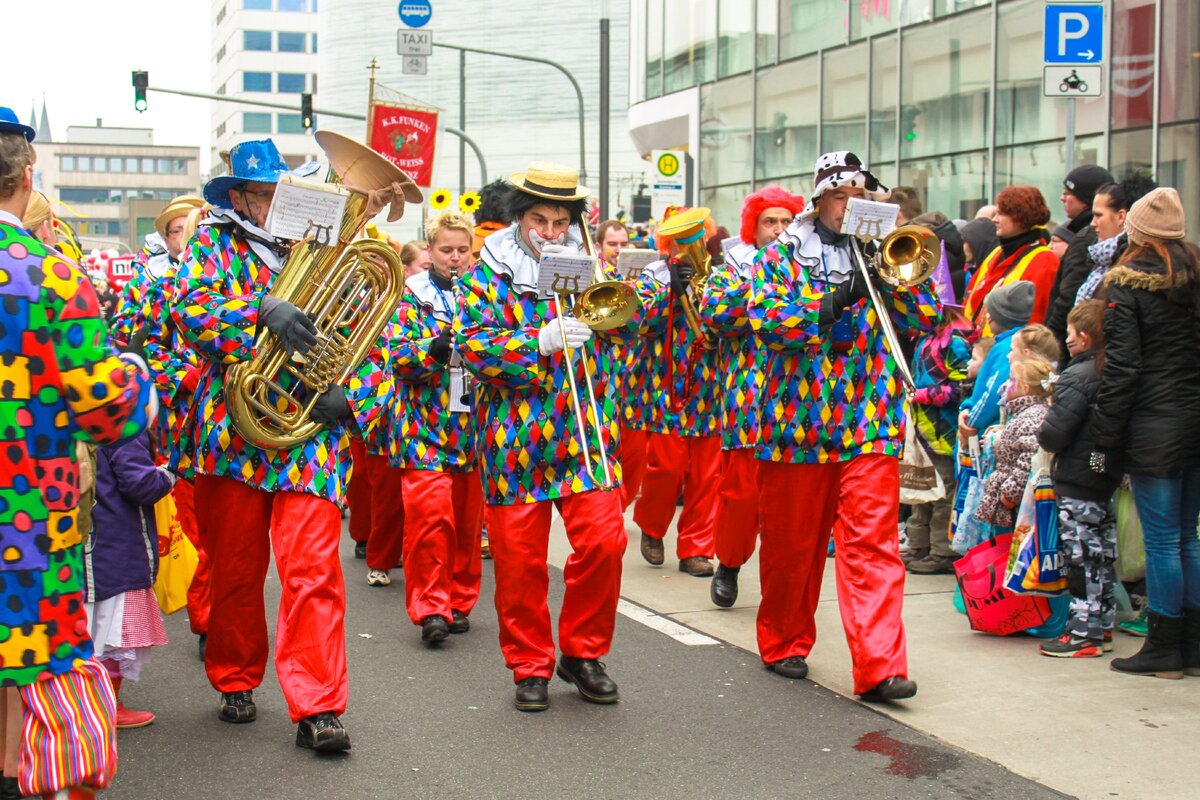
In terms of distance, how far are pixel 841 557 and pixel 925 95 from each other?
13.1 m

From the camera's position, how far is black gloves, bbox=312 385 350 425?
16.6 ft

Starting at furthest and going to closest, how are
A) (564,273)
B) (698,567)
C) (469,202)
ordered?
(469,202) < (698,567) < (564,273)

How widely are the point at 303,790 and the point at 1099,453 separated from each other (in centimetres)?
343

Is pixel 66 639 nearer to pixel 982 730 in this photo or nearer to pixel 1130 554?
pixel 982 730

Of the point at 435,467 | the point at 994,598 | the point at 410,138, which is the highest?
the point at 410,138

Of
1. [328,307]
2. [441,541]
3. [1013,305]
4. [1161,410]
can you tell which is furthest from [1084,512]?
[328,307]

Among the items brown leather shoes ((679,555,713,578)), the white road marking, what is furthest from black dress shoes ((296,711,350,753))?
brown leather shoes ((679,555,713,578))

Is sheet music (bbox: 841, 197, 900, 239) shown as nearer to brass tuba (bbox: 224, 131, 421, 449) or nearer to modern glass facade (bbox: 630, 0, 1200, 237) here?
brass tuba (bbox: 224, 131, 421, 449)

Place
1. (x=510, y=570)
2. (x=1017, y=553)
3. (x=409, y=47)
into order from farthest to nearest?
1. (x=409, y=47)
2. (x=1017, y=553)
3. (x=510, y=570)

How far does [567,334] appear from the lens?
5.36 meters

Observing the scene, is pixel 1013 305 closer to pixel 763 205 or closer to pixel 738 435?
pixel 763 205

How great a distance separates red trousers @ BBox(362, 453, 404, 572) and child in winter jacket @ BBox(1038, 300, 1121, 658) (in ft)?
10.7

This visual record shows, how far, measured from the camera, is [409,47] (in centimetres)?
2466

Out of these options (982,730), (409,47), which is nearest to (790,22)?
(409,47)
